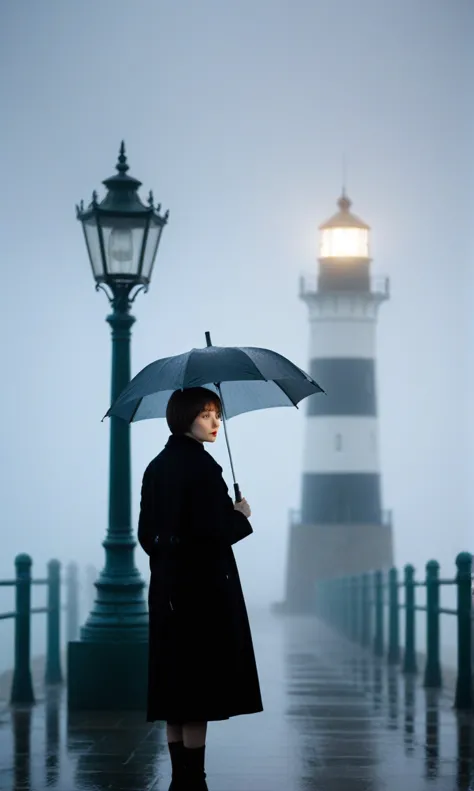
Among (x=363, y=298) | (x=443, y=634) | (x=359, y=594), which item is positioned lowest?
(x=443, y=634)

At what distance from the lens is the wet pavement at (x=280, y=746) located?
7688 mm

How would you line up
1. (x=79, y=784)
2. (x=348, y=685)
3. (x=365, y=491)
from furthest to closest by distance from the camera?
(x=365, y=491) → (x=348, y=685) → (x=79, y=784)

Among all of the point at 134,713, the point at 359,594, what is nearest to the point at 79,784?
the point at 134,713

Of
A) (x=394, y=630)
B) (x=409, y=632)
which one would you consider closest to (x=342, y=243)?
(x=394, y=630)

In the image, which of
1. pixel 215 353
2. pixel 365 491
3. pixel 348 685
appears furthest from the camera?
pixel 365 491

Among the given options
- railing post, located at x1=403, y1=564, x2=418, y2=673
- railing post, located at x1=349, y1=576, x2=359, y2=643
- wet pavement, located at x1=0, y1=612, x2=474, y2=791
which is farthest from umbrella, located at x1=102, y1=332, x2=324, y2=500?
railing post, located at x1=349, y1=576, x2=359, y2=643

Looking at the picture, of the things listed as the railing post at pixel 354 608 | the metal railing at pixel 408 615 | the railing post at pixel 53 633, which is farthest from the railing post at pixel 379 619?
the railing post at pixel 53 633

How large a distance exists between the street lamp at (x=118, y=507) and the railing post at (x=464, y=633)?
7.91 ft

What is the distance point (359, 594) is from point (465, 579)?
983 cm

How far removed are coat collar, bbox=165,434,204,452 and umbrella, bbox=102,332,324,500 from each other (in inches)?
5.8

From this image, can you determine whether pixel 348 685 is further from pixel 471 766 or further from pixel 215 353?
pixel 215 353

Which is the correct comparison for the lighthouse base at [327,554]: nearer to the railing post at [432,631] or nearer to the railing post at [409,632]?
the railing post at [409,632]

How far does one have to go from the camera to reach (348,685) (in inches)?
526

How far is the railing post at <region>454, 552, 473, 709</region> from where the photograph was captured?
11.4 meters
